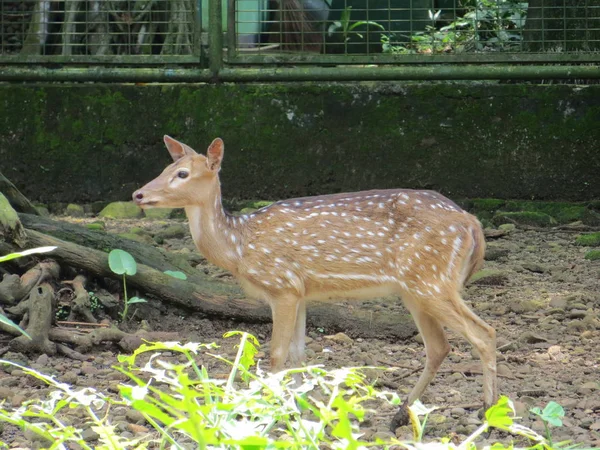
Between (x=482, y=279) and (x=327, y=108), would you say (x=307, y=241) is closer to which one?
(x=482, y=279)

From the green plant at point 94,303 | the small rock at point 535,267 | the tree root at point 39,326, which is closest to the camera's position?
the tree root at point 39,326

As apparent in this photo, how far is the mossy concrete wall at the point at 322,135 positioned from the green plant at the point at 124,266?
2646 millimetres

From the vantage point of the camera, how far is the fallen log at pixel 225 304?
530cm

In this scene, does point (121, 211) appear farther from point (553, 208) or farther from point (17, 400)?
point (17, 400)

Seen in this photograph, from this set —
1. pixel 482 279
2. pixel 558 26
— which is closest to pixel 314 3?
pixel 558 26

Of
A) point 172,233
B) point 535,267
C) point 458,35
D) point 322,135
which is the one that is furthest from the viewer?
point 458,35

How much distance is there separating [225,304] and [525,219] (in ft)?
9.98

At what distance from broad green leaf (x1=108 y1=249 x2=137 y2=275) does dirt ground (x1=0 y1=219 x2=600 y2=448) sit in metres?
0.33

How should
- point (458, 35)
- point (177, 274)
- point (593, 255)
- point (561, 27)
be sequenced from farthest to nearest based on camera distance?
1. point (458, 35)
2. point (561, 27)
3. point (593, 255)
4. point (177, 274)

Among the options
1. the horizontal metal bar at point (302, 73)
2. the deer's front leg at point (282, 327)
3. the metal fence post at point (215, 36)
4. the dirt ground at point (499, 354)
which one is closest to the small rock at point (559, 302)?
the dirt ground at point (499, 354)

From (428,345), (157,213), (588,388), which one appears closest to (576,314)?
(588,388)

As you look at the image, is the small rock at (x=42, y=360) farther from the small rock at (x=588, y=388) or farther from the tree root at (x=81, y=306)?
the small rock at (x=588, y=388)

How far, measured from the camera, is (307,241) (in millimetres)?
4598

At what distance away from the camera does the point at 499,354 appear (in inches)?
193
